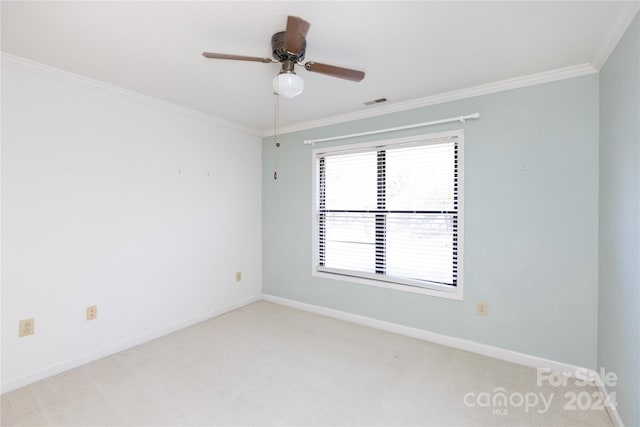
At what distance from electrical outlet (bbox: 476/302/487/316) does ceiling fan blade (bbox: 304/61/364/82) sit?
7.15ft

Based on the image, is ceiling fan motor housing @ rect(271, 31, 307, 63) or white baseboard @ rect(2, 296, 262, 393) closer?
ceiling fan motor housing @ rect(271, 31, 307, 63)

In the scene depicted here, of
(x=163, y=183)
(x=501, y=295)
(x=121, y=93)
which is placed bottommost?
(x=501, y=295)

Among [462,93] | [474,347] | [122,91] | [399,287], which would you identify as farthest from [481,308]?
[122,91]

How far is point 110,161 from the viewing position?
2604mm

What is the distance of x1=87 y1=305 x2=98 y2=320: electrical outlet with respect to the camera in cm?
247

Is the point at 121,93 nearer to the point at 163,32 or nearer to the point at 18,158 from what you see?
Answer: the point at 18,158

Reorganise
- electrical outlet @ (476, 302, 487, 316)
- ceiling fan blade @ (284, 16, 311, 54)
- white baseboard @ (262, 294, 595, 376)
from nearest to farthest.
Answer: ceiling fan blade @ (284, 16, 311, 54) < white baseboard @ (262, 294, 595, 376) < electrical outlet @ (476, 302, 487, 316)

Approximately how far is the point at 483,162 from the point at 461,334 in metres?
1.57

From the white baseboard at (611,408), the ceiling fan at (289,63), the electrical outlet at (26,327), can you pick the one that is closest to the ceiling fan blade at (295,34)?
the ceiling fan at (289,63)

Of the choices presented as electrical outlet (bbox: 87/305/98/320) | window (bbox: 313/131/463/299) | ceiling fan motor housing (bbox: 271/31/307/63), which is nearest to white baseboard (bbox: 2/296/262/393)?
electrical outlet (bbox: 87/305/98/320)

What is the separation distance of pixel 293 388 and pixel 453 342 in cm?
156

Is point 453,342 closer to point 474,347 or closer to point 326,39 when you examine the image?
point 474,347

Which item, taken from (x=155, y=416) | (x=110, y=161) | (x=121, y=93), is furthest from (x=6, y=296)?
(x=121, y=93)

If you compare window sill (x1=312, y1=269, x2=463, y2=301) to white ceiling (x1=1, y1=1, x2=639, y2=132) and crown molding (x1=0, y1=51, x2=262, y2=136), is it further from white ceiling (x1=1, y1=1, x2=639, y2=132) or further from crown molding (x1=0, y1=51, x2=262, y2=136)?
crown molding (x1=0, y1=51, x2=262, y2=136)
